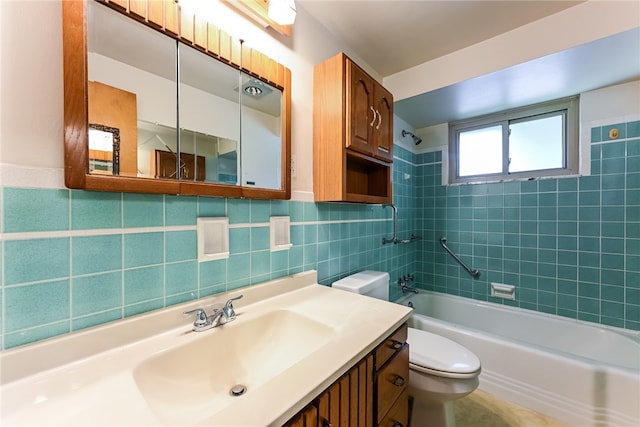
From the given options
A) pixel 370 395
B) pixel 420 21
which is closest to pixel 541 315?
pixel 370 395

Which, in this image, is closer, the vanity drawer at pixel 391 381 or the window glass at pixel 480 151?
the vanity drawer at pixel 391 381

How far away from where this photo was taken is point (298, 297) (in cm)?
114

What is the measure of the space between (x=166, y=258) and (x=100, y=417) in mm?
438

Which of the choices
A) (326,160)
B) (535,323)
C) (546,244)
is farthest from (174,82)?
(535,323)

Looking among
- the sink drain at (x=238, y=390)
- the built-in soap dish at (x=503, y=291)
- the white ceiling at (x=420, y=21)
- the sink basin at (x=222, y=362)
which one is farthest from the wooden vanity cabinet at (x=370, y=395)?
the built-in soap dish at (x=503, y=291)

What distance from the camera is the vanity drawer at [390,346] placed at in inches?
31.9

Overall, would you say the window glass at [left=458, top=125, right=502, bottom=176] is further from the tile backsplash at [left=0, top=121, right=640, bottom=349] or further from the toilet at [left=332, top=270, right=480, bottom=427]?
the toilet at [left=332, top=270, right=480, bottom=427]

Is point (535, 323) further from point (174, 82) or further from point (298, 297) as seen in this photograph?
point (174, 82)

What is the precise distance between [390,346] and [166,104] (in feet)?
3.75

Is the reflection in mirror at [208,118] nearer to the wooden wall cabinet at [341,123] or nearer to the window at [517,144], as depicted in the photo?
the wooden wall cabinet at [341,123]

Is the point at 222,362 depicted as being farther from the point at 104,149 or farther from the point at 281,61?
the point at 281,61

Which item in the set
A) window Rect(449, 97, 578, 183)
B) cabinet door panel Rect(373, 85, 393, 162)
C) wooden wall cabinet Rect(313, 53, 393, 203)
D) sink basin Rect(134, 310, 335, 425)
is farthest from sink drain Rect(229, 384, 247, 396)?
window Rect(449, 97, 578, 183)

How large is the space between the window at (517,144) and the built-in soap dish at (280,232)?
2.05m

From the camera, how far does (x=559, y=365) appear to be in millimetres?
1396
